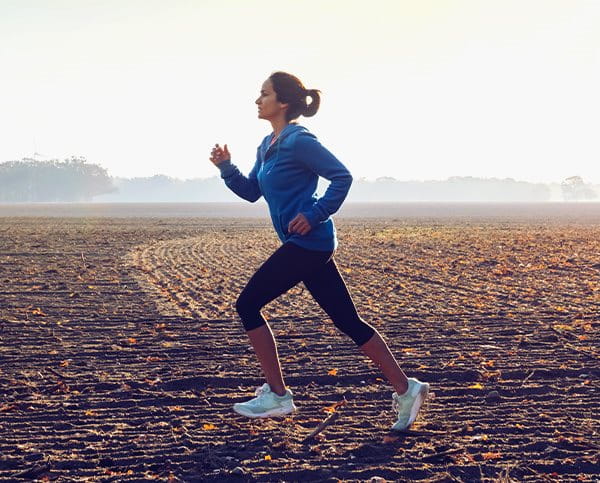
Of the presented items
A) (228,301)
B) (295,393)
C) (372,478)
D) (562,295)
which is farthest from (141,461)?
(562,295)

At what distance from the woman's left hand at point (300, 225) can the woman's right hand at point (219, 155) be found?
89 centimetres

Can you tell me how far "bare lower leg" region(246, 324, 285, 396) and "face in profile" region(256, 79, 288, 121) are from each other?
4.15ft

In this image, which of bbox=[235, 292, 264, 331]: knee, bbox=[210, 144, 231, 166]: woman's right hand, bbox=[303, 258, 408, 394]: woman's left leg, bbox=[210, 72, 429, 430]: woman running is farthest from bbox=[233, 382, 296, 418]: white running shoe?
bbox=[210, 144, 231, 166]: woman's right hand

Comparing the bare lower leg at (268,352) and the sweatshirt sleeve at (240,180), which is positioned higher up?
the sweatshirt sleeve at (240,180)

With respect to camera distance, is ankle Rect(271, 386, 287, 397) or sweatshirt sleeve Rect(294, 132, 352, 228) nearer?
sweatshirt sleeve Rect(294, 132, 352, 228)

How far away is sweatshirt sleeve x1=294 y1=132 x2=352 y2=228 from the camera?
409cm

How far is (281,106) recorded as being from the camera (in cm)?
435

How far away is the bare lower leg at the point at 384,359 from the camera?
4512 millimetres

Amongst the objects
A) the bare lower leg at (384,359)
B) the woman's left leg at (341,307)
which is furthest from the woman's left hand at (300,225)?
the bare lower leg at (384,359)

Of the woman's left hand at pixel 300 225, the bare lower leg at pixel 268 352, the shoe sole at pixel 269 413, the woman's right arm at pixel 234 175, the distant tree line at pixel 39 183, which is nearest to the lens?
the woman's left hand at pixel 300 225

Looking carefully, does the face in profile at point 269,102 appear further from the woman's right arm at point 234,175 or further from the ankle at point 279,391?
the ankle at point 279,391

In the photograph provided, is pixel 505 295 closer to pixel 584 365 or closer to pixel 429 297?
pixel 429 297

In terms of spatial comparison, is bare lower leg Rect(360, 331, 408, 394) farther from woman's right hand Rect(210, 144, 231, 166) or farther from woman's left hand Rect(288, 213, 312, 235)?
woman's right hand Rect(210, 144, 231, 166)

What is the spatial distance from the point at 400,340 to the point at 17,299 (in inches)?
231
